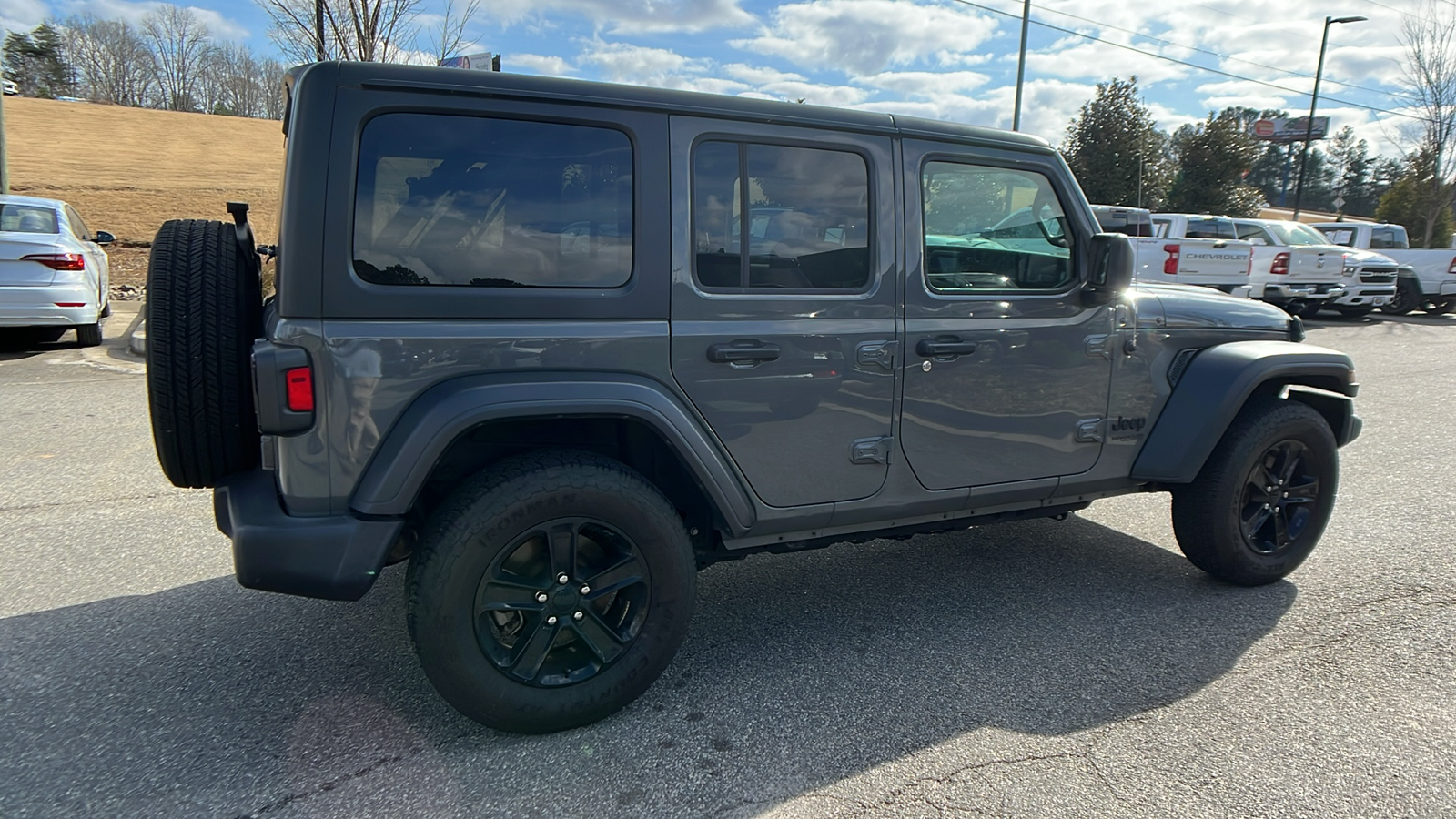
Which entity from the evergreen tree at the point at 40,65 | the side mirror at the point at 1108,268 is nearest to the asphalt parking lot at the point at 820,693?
the side mirror at the point at 1108,268

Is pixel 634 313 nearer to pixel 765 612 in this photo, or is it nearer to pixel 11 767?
pixel 765 612

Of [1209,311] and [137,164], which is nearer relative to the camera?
[1209,311]

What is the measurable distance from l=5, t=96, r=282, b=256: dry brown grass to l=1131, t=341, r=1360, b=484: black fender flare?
17573 mm

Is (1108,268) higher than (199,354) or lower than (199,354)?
higher

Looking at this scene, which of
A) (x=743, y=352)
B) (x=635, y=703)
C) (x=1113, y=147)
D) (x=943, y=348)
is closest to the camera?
(x=743, y=352)

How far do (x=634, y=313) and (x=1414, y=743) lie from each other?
278 centimetres

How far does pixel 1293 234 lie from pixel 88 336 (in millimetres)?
19277

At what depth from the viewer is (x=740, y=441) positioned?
2.86 m

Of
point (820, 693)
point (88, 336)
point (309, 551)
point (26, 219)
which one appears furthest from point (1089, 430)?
point (26, 219)

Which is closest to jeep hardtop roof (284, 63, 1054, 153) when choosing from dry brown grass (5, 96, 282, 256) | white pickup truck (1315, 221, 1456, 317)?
dry brown grass (5, 96, 282, 256)

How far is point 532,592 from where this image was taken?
2660 millimetres

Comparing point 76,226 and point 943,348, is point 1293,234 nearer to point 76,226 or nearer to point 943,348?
point 943,348

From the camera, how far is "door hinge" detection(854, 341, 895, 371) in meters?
3.01

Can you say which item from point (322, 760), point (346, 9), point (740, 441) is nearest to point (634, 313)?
point (740, 441)
